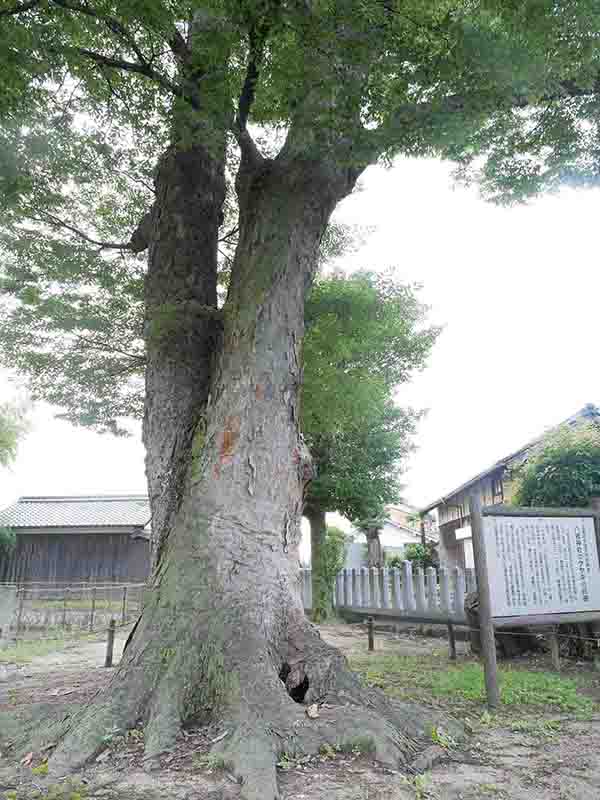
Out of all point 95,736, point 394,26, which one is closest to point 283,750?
point 95,736

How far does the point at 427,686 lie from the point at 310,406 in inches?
140

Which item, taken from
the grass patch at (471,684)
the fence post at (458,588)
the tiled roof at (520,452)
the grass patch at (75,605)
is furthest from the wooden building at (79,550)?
the grass patch at (471,684)

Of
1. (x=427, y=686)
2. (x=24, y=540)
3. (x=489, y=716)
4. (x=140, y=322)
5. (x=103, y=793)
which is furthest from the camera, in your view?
(x=24, y=540)

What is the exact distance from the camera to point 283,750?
10.2 feet

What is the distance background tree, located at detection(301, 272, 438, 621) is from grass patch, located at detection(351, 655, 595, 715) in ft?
8.07

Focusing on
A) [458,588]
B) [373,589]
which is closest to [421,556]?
[373,589]

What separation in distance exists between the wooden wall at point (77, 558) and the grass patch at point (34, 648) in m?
7.26

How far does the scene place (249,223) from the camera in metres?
5.62

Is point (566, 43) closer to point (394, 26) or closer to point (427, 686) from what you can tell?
point (394, 26)

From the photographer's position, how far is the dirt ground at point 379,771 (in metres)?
2.76

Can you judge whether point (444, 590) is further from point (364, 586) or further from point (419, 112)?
point (419, 112)

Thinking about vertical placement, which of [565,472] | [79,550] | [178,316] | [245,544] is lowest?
[245,544]

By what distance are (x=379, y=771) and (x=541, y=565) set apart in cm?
332

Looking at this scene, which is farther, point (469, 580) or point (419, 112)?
point (469, 580)
